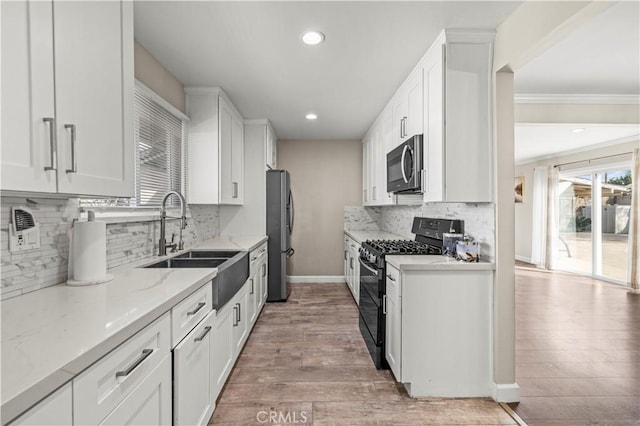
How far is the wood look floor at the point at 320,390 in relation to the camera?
6.18ft

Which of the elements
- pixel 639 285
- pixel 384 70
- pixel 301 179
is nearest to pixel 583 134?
pixel 639 285

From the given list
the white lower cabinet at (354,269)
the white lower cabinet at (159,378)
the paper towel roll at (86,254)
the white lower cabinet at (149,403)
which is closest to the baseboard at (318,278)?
the white lower cabinet at (354,269)

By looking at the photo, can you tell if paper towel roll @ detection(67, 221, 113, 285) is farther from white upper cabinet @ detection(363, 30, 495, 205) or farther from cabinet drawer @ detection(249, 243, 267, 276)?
white upper cabinet @ detection(363, 30, 495, 205)

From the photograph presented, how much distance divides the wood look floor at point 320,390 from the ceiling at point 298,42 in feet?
7.90

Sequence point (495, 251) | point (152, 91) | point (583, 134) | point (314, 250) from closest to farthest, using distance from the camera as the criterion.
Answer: point (495, 251)
point (152, 91)
point (583, 134)
point (314, 250)

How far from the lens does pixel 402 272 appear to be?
2080mm

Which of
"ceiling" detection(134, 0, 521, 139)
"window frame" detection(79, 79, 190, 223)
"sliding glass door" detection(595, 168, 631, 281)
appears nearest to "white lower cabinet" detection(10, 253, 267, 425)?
"window frame" detection(79, 79, 190, 223)

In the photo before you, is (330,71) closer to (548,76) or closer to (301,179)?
(548,76)

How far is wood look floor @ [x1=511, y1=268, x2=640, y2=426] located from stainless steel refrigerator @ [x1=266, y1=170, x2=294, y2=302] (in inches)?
107

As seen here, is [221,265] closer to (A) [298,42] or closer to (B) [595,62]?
(A) [298,42]

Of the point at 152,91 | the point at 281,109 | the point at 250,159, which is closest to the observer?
the point at 152,91

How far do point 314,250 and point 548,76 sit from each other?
3800 millimetres

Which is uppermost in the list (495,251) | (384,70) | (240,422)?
(384,70)

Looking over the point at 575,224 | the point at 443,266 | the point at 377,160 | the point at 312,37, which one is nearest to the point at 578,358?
the point at 443,266
